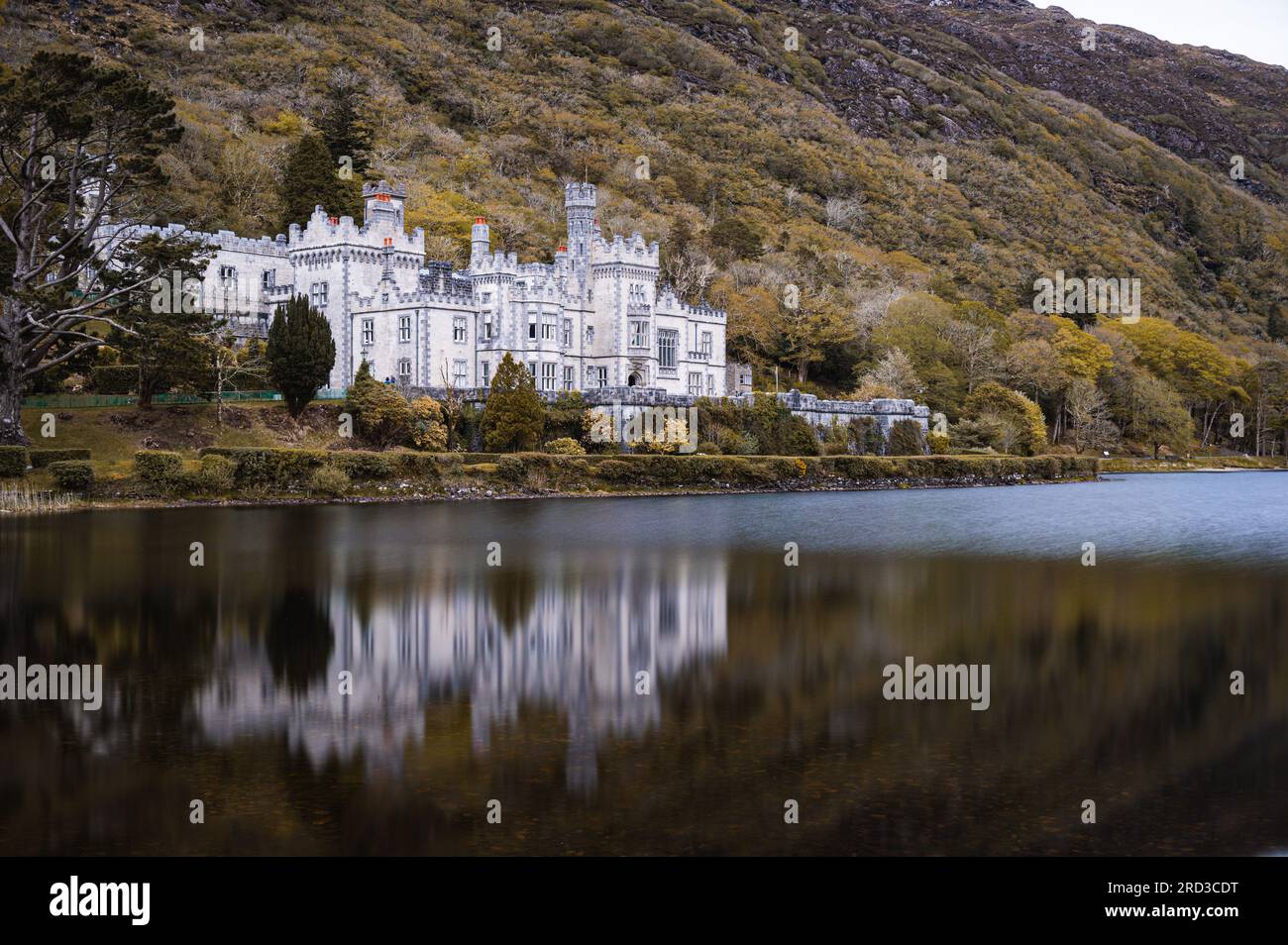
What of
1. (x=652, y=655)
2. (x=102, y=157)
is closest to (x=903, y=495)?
(x=102, y=157)

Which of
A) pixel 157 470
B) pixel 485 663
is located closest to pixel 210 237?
pixel 157 470

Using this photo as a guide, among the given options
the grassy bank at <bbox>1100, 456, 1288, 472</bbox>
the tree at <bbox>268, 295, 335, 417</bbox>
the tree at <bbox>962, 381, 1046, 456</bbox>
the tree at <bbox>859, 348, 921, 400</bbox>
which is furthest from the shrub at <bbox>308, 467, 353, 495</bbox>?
the grassy bank at <bbox>1100, 456, 1288, 472</bbox>

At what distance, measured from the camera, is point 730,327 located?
9644 centimetres

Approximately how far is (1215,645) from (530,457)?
1661 inches

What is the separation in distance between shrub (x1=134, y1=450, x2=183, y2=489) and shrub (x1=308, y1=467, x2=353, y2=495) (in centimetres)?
583

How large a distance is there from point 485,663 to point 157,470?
3497 cm

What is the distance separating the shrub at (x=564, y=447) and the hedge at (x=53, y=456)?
22124mm

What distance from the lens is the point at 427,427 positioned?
206 ft

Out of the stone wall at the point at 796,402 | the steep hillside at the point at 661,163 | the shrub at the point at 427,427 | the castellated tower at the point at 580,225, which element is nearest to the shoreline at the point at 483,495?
the shrub at the point at 427,427

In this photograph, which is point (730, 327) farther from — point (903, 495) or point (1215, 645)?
point (1215, 645)

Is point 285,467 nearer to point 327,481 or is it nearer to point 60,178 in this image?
point 327,481

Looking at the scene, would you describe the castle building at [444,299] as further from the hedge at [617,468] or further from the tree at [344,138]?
the tree at [344,138]

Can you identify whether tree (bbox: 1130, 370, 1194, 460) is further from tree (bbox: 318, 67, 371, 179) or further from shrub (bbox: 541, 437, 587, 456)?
tree (bbox: 318, 67, 371, 179)
